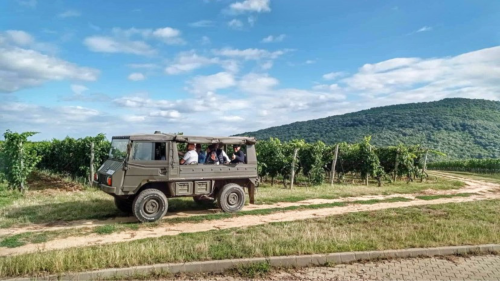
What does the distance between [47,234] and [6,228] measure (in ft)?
4.87

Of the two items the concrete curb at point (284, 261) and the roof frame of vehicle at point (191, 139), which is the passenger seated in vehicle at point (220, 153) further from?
the concrete curb at point (284, 261)

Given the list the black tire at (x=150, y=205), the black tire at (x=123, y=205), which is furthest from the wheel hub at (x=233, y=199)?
the black tire at (x=123, y=205)

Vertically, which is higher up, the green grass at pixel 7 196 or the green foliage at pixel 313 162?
the green foliage at pixel 313 162

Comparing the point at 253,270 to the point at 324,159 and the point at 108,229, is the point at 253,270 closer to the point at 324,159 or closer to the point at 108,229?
the point at 108,229

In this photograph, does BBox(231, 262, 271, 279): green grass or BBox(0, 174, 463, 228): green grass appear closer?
BBox(231, 262, 271, 279): green grass

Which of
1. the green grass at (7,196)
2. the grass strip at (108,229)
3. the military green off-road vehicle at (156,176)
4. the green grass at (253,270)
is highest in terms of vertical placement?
the military green off-road vehicle at (156,176)

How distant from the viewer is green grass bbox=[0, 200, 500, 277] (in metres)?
5.66

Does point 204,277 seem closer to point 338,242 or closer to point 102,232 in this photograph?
point 338,242

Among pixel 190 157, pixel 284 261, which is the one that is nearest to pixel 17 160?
pixel 190 157

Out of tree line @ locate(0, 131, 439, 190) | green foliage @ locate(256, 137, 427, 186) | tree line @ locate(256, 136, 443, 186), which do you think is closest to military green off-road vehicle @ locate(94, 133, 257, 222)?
tree line @ locate(0, 131, 439, 190)

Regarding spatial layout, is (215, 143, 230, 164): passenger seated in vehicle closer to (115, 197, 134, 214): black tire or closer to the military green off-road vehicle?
the military green off-road vehicle

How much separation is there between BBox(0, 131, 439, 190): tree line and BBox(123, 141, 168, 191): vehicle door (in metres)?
8.54

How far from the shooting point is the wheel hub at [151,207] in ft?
30.9

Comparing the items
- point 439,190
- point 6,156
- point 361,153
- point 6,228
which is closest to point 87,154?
point 6,156
